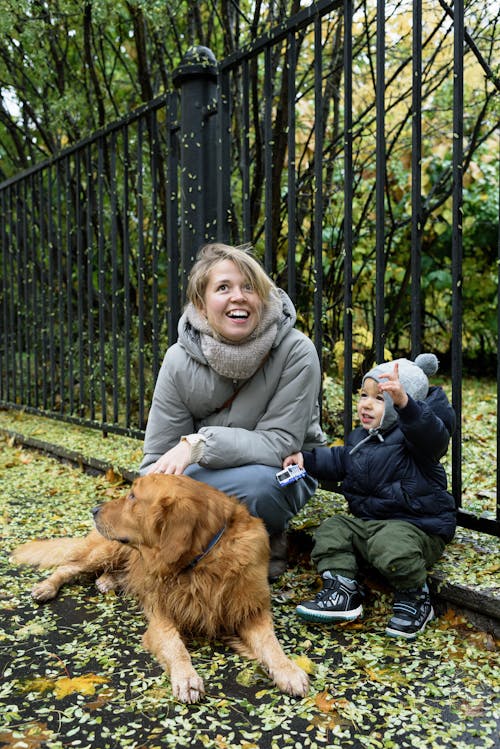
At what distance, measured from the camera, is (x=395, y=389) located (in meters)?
2.35

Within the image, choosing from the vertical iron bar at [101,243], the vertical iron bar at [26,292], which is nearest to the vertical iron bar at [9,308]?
the vertical iron bar at [26,292]

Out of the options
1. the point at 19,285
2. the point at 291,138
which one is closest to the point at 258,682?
the point at 291,138

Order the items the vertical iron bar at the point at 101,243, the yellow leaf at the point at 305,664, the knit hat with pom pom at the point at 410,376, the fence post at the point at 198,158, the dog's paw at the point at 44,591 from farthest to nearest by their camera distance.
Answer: the vertical iron bar at the point at 101,243 < the fence post at the point at 198,158 < the dog's paw at the point at 44,591 < the knit hat with pom pom at the point at 410,376 < the yellow leaf at the point at 305,664

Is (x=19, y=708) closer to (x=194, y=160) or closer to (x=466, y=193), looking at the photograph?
(x=194, y=160)

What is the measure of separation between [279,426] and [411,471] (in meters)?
0.63

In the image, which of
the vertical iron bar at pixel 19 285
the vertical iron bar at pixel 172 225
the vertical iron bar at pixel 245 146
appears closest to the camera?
the vertical iron bar at pixel 245 146

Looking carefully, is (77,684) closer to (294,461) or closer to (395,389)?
(294,461)

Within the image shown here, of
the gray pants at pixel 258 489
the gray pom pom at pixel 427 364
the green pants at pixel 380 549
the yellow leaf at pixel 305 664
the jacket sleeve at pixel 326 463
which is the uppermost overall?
the gray pom pom at pixel 427 364

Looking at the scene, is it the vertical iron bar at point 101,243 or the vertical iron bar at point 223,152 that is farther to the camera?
the vertical iron bar at point 101,243

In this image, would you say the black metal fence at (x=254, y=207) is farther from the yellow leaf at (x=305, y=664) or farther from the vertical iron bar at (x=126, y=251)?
the yellow leaf at (x=305, y=664)

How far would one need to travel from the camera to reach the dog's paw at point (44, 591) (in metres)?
2.81

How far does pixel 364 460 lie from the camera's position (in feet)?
8.83

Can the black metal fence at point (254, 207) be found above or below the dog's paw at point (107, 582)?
above

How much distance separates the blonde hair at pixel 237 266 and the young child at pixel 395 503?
0.66m
